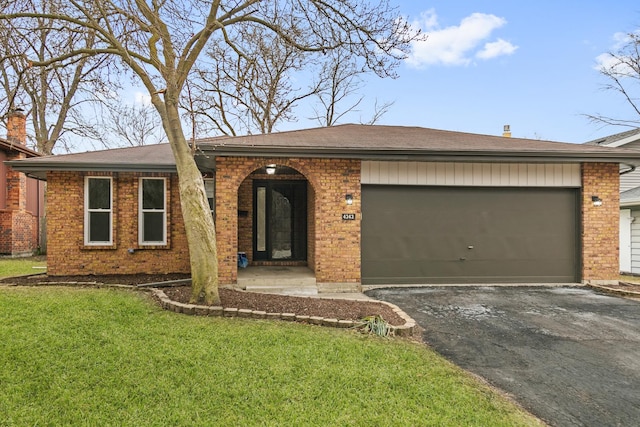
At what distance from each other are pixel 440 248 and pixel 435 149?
90.0 inches

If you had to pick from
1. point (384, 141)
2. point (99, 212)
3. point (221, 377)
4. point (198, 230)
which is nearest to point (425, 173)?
point (384, 141)

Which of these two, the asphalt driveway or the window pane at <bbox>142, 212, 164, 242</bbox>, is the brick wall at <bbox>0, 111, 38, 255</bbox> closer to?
the window pane at <bbox>142, 212, 164, 242</bbox>

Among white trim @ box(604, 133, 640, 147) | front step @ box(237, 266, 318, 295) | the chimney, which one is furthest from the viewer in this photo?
the chimney

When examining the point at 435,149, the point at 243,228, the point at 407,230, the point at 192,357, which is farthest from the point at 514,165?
the point at 192,357

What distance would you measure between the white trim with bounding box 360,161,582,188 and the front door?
3.26 meters

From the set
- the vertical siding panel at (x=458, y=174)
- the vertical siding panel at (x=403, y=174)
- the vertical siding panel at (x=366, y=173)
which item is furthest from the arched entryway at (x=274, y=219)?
the vertical siding panel at (x=458, y=174)

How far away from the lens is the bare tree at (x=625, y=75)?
18.0m

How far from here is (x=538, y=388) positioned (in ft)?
11.3

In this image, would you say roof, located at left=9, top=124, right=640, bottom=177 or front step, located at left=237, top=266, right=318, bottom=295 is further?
front step, located at left=237, top=266, right=318, bottom=295

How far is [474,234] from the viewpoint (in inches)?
331

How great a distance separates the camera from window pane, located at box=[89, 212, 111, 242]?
907 cm

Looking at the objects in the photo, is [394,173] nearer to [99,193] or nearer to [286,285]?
[286,285]

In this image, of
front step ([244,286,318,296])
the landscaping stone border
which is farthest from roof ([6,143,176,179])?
the landscaping stone border

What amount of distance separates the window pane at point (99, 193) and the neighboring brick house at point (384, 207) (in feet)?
0.08
